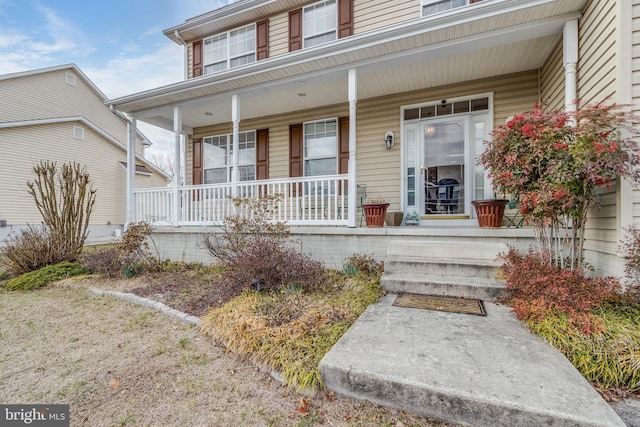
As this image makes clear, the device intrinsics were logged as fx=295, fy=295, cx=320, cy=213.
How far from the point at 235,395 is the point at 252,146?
6786mm

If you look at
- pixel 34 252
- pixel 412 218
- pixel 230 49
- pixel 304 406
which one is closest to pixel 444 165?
pixel 412 218

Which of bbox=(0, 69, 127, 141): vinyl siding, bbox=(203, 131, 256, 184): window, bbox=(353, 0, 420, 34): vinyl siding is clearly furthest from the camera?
bbox=(0, 69, 127, 141): vinyl siding

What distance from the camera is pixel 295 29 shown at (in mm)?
7309

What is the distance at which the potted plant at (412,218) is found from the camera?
6.02 metres

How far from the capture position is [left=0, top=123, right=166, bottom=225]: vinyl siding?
11.2 meters

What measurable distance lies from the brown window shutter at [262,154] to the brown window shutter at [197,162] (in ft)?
6.25

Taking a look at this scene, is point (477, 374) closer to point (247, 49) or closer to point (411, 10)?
point (411, 10)

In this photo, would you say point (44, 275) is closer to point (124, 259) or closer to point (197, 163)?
point (124, 259)

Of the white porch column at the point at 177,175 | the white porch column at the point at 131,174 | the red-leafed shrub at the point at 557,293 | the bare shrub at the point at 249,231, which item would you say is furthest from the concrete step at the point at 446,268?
the white porch column at the point at 131,174

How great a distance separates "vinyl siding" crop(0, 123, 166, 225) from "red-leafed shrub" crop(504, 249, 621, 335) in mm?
16002

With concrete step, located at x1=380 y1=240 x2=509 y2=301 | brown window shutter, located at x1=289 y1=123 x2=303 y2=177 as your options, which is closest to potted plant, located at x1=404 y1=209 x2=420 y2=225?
concrete step, located at x1=380 y1=240 x2=509 y2=301

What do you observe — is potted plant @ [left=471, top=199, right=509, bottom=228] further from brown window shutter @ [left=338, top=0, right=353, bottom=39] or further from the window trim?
brown window shutter @ [left=338, top=0, right=353, bottom=39]

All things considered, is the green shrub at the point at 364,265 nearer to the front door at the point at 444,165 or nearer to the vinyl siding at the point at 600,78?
the front door at the point at 444,165

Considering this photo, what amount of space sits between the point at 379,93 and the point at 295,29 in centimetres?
289
